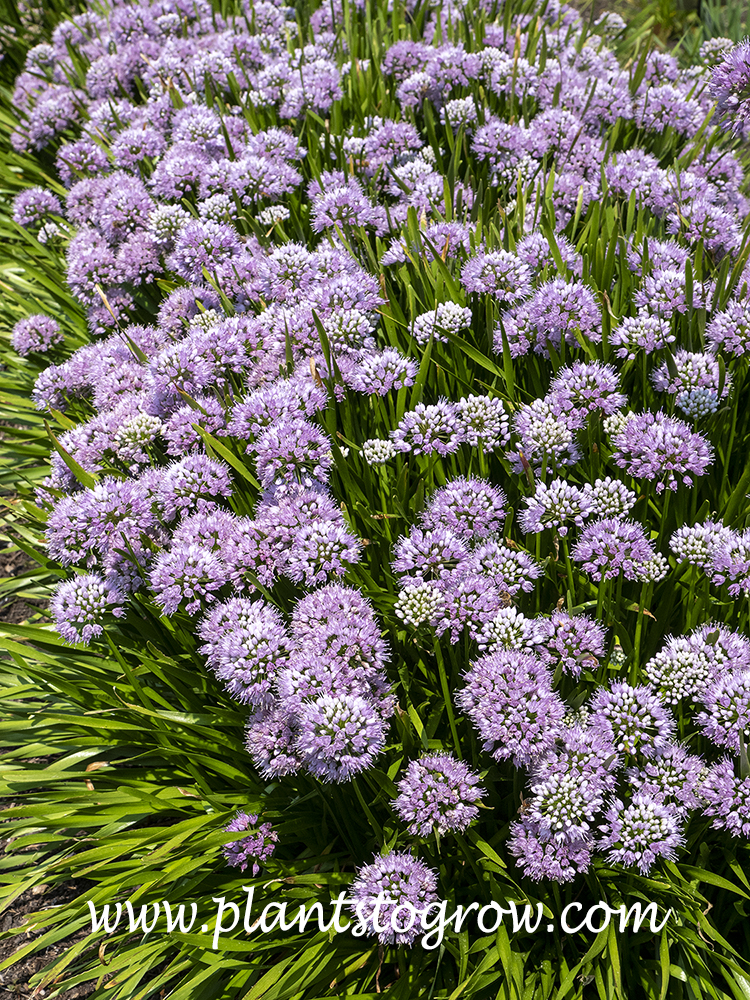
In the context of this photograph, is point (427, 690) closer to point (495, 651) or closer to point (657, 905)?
point (495, 651)

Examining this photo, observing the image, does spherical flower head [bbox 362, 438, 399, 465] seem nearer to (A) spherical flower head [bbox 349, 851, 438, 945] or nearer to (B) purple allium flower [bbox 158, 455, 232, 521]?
(B) purple allium flower [bbox 158, 455, 232, 521]

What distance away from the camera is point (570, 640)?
2.94 meters

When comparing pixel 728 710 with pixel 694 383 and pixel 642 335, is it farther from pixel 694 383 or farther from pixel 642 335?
pixel 642 335

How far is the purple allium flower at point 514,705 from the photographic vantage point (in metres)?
2.73

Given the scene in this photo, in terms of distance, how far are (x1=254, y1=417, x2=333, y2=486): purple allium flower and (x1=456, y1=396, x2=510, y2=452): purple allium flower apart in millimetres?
632

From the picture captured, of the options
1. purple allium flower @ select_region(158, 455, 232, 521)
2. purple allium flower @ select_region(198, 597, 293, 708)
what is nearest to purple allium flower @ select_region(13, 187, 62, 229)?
purple allium flower @ select_region(158, 455, 232, 521)

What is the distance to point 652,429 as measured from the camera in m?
3.24

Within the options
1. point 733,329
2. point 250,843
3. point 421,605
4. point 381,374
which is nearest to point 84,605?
point 250,843

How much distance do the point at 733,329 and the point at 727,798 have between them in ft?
6.90

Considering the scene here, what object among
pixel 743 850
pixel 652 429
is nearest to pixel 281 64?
pixel 652 429

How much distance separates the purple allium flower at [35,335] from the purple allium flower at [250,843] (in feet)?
11.3

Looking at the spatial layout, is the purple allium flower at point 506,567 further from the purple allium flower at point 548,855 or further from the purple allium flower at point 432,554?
the purple allium flower at point 548,855

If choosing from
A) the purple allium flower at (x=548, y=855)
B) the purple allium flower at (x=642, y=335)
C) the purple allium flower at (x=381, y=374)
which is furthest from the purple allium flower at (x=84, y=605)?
the purple allium flower at (x=642, y=335)

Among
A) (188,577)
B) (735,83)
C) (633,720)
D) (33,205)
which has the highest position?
(735,83)
